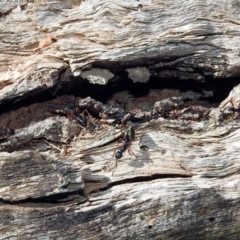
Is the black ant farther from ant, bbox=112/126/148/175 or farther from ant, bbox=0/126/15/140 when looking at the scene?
ant, bbox=0/126/15/140

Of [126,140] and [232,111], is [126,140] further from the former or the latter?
[232,111]

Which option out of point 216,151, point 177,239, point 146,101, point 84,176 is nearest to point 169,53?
point 146,101

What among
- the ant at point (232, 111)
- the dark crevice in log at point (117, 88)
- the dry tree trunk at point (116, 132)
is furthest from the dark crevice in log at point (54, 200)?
the ant at point (232, 111)

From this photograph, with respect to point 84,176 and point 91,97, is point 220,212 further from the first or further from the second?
point 91,97

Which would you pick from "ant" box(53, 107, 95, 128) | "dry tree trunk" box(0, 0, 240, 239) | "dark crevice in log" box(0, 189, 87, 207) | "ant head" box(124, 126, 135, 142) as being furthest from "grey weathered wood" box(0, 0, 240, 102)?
"dark crevice in log" box(0, 189, 87, 207)

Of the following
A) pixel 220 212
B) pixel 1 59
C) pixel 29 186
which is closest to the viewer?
pixel 29 186

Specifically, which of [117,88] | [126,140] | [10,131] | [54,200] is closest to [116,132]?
[126,140]

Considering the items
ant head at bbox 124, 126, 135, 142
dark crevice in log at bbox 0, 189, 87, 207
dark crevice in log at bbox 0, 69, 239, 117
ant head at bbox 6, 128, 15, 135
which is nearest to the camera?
dark crevice in log at bbox 0, 189, 87, 207

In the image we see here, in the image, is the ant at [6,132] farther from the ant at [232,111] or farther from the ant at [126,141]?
the ant at [232,111]
